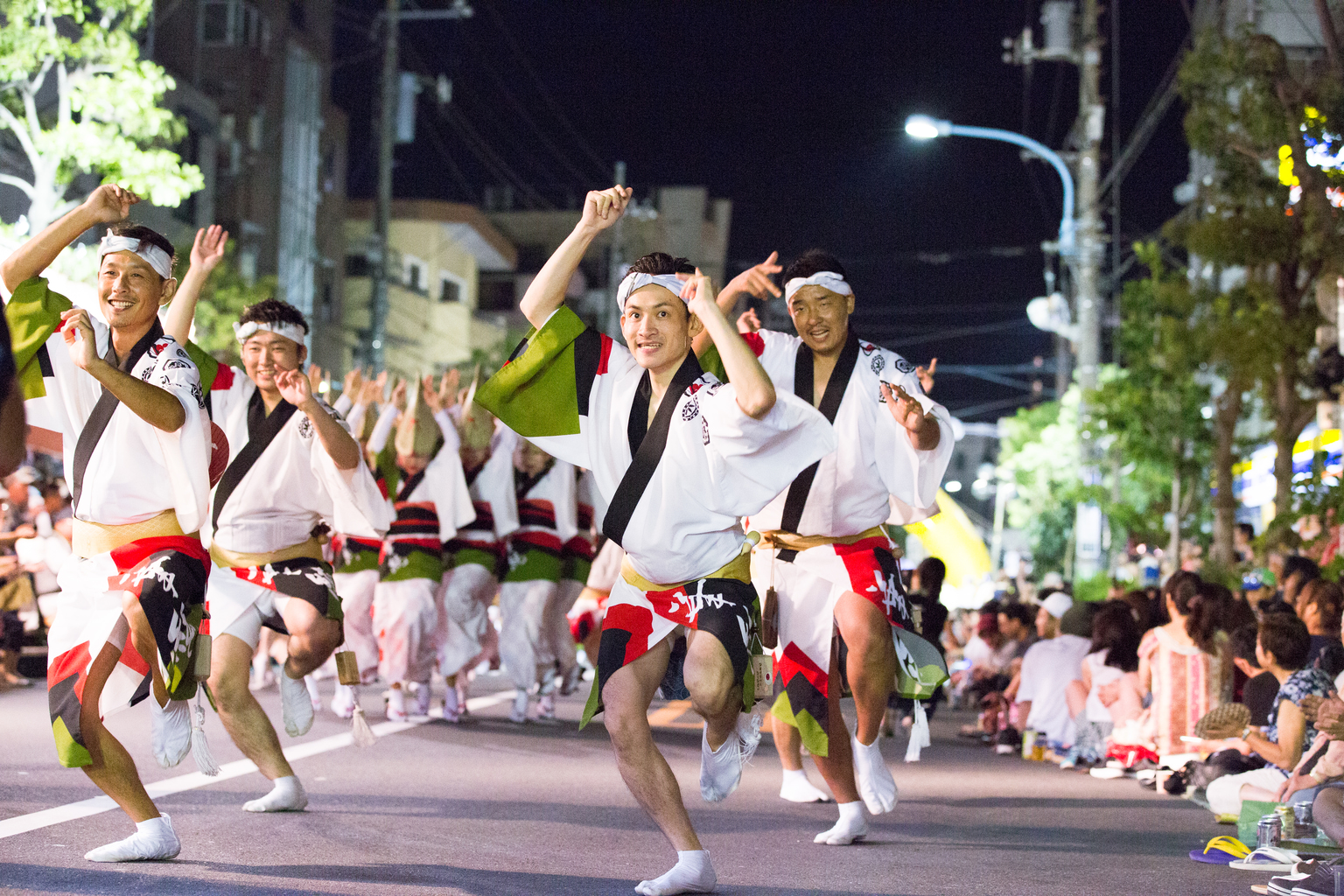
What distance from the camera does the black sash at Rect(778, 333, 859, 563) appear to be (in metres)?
6.61

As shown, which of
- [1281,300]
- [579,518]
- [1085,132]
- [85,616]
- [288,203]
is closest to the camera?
[85,616]

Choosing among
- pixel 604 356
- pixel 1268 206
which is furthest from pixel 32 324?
pixel 1268 206

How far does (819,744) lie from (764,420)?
173 centimetres

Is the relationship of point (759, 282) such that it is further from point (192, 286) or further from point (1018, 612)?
point (1018, 612)

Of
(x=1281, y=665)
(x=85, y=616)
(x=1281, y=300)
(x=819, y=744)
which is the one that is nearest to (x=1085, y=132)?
(x=1281, y=300)

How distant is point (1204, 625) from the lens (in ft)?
31.7

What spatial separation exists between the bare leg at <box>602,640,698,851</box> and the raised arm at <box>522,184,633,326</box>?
1249mm

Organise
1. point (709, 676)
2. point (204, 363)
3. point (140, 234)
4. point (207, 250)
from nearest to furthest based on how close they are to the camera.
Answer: point (709, 676) < point (140, 234) < point (204, 363) < point (207, 250)

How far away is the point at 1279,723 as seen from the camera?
7453mm

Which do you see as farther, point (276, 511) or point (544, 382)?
point (276, 511)

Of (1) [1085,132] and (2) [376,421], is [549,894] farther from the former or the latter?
(1) [1085,132]

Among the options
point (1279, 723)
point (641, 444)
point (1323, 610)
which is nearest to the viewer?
point (641, 444)

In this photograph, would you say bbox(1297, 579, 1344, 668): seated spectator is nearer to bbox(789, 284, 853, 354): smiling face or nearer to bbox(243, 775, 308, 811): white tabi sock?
bbox(789, 284, 853, 354): smiling face

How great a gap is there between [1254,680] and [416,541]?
5.53m
